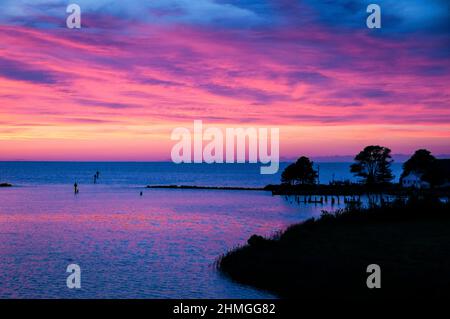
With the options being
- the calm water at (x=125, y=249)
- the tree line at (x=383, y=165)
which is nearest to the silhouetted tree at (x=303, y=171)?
the tree line at (x=383, y=165)

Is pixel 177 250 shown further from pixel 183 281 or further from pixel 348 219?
pixel 348 219

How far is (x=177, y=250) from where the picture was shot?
43.1 m

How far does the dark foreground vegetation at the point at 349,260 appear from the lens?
79.1 ft

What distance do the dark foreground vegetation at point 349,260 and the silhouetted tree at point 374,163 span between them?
83.9 m

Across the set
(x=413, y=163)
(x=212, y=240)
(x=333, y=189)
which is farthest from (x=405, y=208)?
(x=333, y=189)

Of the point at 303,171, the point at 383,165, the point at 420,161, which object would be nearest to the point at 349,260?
the point at 420,161

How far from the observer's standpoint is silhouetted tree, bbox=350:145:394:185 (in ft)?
414

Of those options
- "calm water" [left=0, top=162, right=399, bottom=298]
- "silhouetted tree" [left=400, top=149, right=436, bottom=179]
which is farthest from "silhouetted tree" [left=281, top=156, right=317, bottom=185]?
"calm water" [left=0, top=162, right=399, bottom=298]

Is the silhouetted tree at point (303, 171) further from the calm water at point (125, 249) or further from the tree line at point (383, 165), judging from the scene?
the calm water at point (125, 249)

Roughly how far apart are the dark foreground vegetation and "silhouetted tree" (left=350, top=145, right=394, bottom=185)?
83888 millimetres

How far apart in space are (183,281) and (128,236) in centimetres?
2344

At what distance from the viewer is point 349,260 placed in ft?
94.8

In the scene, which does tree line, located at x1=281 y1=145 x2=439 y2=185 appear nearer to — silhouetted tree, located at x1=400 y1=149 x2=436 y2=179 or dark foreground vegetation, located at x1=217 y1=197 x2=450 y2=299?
silhouetted tree, located at x1=400 y1=149 x2=436 y2=179
